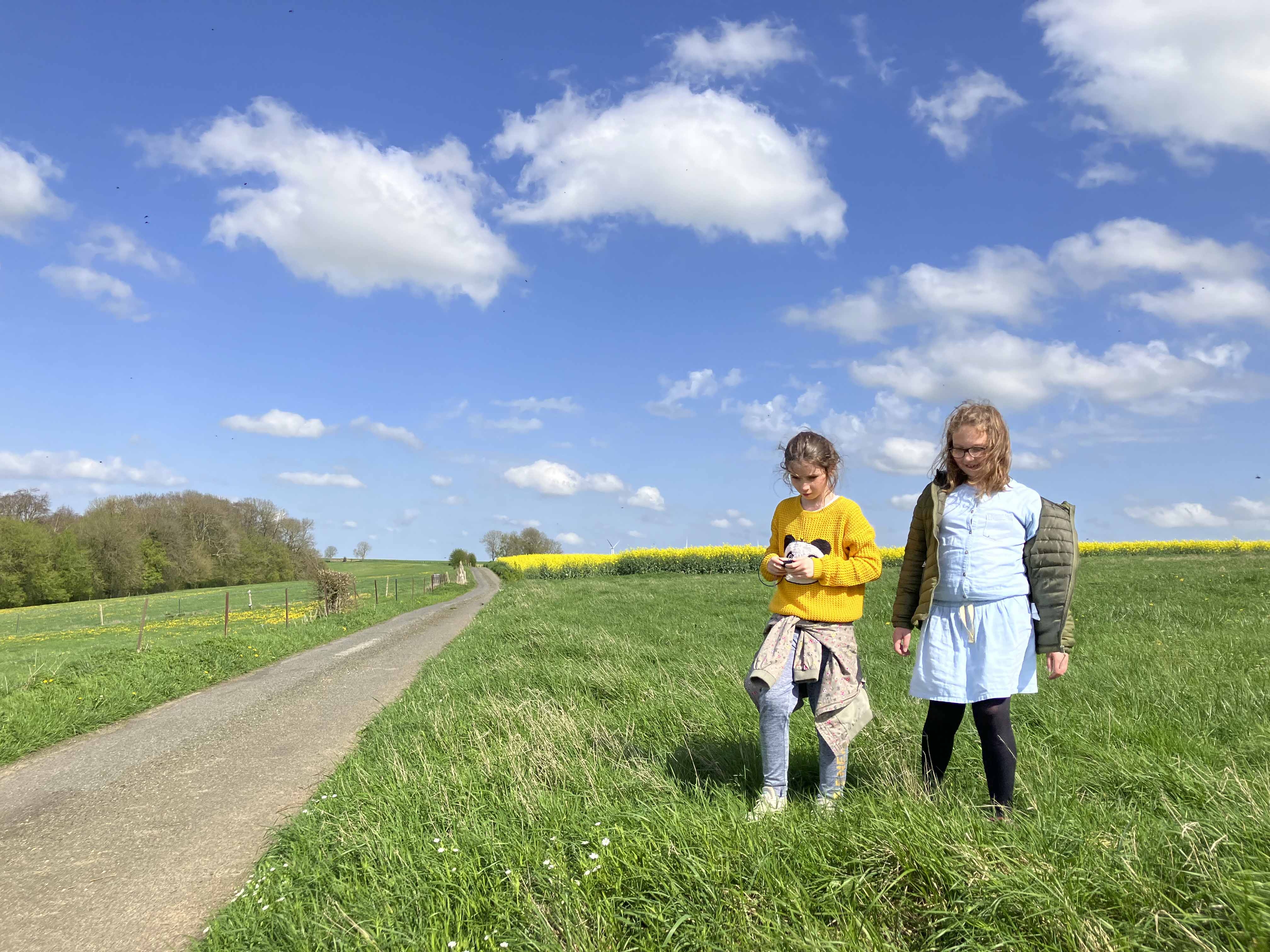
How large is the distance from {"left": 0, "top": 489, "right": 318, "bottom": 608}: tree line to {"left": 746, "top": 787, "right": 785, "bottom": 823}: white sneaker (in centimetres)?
7144

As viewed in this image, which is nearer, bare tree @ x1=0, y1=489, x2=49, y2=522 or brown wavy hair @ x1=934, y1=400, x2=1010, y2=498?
brown wavy hair @ x1=934, y1=400, x2=1010, y2=498

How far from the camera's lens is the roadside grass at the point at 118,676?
7852 mm

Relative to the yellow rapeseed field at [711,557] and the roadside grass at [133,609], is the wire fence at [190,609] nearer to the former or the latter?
the roadside grass at [133,609]

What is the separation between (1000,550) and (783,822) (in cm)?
147

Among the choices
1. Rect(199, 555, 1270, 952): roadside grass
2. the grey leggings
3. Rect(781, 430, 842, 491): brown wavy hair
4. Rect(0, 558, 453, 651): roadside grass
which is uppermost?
Rect(781, 430, 842, 491): brown wavy hair

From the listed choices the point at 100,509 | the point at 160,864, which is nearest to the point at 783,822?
the point at 160,864

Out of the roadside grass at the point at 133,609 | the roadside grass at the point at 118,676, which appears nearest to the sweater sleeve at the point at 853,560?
the roadside grass at the point at 118,676

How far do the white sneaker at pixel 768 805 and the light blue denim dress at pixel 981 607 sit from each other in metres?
0.76

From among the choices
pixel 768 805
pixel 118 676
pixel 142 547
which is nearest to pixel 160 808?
pixel 768 805

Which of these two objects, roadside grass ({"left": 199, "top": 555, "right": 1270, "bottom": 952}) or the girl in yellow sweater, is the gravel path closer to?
roadside grass ({"left": 199, "top": 555, "right": 1270, "bottom": 952})

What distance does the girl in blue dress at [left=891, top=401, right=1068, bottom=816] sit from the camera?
10.3ft

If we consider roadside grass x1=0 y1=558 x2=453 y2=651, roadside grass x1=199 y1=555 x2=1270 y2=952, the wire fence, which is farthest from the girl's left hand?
the wire fence

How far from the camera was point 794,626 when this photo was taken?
346 centimetres

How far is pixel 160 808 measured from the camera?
5.24 m
